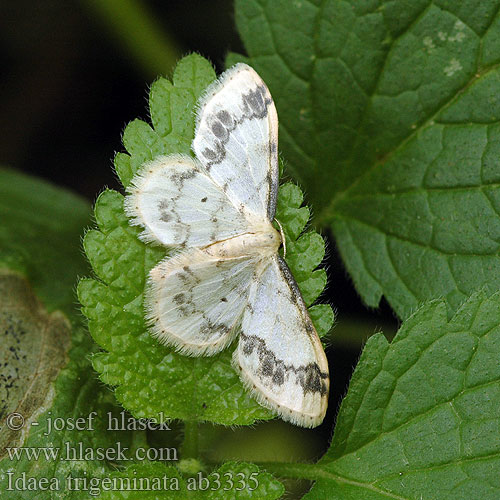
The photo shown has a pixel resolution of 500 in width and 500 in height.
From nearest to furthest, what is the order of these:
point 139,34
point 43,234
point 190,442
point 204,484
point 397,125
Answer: point 204,484 < point 190,442 < point 397,125 < point 43,234 < point 139,34

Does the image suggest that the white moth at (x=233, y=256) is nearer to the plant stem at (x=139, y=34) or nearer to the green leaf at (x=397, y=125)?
the green leaf at (x=397, y=125)

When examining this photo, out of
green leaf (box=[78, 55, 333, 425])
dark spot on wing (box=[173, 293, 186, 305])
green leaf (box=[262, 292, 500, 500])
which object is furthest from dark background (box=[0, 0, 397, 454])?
green leaf (box=[262, 292, 500, 500])

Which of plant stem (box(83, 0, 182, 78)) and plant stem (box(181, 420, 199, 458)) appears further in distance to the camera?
plant stem (box(83, 0, 182, 78))

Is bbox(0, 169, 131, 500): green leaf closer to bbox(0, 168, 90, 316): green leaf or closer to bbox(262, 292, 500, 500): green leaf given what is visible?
bbox(0, 168, 90, 316): green leaf

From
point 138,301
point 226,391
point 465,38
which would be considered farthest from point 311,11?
point 226,391

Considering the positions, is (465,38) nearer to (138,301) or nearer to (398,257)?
(398,257)

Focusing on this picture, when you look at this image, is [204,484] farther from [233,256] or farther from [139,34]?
[139,34]

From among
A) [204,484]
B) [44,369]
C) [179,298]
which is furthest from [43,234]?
[204,484]
